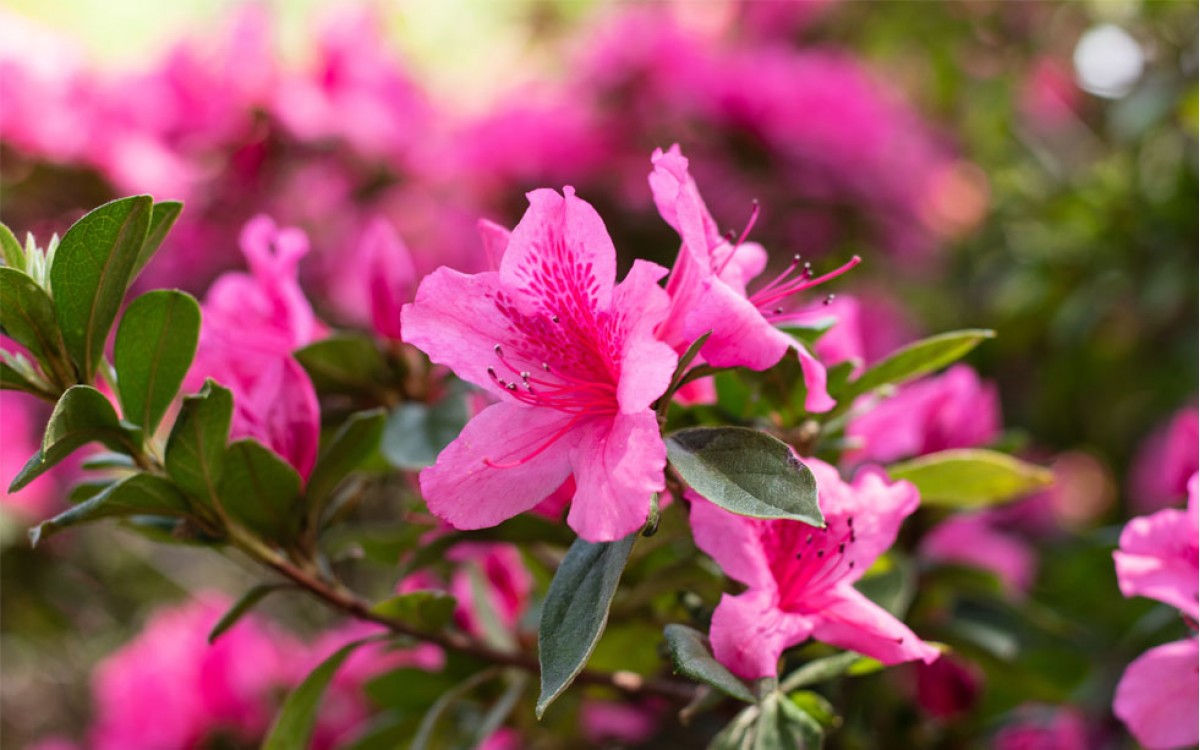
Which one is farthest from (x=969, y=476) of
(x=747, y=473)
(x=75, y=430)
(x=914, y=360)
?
(x=75, y=430)

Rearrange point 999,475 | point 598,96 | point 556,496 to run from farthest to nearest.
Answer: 1. point 598,96
2. point 999,475
3. point 556,496

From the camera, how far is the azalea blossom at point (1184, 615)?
781mm

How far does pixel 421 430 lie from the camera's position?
0.93 m

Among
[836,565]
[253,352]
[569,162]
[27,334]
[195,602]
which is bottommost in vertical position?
[195,602]

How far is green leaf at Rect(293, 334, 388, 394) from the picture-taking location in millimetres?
941

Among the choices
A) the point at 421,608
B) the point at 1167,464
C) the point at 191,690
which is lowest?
the point at 191,690

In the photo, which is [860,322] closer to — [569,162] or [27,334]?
[569,162]

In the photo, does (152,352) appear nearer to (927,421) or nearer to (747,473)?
(747,473)

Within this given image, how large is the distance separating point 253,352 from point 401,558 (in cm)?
22

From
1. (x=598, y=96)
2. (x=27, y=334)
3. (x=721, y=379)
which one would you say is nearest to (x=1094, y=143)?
(x=598, y=96)

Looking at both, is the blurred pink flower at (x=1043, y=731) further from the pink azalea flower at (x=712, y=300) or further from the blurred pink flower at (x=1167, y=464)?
the pink azalea flower at (x=712, y=300)

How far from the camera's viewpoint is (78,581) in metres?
2.16

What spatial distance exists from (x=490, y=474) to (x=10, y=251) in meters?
0.34

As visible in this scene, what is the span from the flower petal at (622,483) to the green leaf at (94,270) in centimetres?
33
